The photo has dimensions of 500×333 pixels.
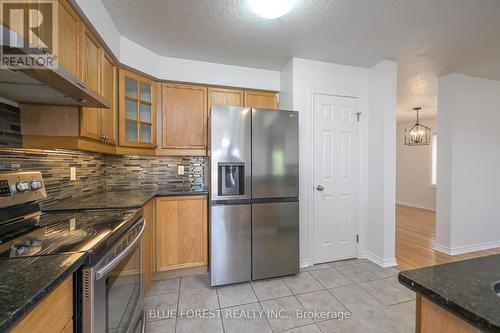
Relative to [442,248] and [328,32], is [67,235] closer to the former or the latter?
[328,32]

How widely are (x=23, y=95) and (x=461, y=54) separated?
3.90 meters

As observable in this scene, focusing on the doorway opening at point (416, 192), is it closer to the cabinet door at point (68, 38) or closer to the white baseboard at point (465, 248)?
the white baseboard at point (465, 248)

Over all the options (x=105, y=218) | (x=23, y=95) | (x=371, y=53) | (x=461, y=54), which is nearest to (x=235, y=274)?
(x=105, y=218)

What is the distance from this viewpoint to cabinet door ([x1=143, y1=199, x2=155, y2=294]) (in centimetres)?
191

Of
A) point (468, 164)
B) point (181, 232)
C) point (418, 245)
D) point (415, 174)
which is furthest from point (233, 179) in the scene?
point (415, 174)

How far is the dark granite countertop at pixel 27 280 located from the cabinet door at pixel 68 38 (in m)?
1.14

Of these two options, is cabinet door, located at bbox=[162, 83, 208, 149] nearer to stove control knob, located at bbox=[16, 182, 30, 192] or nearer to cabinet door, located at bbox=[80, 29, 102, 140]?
cabinet door, located at bbox=[80, 29, 102, 140]

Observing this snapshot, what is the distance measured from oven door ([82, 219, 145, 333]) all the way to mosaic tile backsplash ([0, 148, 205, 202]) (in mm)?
816

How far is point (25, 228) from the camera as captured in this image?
1115mm

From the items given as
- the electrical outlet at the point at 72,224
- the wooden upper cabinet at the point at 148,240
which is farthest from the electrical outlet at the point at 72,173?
the electrical outlet at the point at 72,224

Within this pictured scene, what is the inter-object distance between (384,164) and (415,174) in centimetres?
454

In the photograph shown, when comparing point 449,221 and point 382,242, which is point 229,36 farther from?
point 449,221

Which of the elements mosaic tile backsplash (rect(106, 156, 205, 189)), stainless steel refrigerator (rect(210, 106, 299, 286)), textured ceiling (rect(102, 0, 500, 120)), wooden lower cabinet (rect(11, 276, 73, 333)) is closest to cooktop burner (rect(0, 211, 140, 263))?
wooden lower cabinet (rect(11, 276, 73, 333))

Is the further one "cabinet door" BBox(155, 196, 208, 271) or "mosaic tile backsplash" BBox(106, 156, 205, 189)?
"mosaic tile backsplash" BBox(106, 156, 205, 189)
